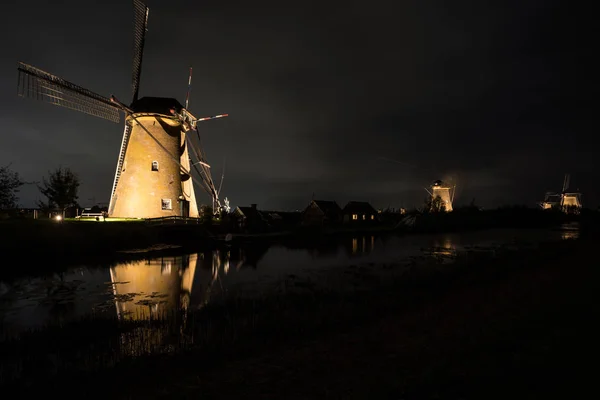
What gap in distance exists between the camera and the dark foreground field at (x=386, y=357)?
457cm

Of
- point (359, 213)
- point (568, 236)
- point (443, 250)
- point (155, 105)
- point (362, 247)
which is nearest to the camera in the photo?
point (155, 105)

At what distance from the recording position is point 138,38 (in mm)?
32031

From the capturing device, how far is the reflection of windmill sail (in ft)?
36.2

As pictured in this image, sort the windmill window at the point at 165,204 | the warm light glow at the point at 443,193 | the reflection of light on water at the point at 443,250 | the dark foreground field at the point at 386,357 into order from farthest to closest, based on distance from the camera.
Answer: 1. the warm light glow at the point at 443,193
2. the windmill window at the point at 165,204
3. the reflection of light on water at the point at 443,250
4. the dark foreground field at the point at 386,357

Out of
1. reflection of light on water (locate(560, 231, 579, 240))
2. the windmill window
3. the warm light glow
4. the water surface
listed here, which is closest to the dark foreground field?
the water surface

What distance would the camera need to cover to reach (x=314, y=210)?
207ft

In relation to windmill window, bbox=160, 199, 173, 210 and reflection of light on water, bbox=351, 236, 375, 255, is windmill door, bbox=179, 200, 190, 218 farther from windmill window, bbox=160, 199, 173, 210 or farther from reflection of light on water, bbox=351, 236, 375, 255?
reflection of light on water, bbox=351, 236, 375, 255

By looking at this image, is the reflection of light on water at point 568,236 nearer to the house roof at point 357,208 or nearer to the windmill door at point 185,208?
the house roof at point 357,208

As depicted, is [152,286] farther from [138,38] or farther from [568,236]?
[568,236]

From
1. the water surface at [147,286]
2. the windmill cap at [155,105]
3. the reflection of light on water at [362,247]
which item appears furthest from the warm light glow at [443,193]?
the windmill cap at [155,105]

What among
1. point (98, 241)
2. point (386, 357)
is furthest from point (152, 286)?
point (386, 357)

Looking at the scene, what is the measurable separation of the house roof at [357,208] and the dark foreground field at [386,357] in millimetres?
58772

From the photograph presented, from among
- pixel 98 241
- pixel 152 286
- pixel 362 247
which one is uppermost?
pixel 98 241

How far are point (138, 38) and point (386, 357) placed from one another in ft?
114
